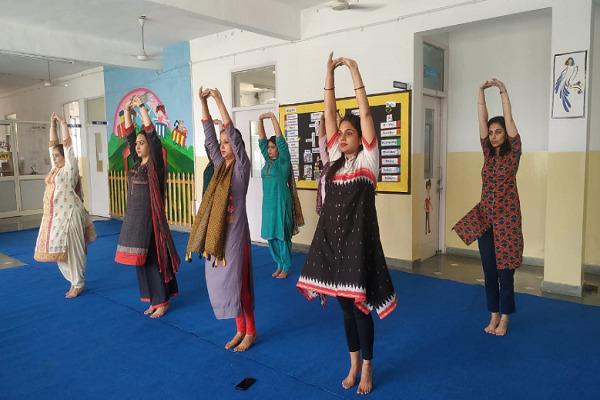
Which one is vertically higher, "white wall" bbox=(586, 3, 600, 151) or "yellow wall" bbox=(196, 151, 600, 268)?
"white wall" bbox=(586, 3, 600, 151)

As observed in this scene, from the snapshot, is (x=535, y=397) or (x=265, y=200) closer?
(x=535, y=397)

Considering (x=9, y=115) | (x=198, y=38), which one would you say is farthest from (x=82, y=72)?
(x=9, y=115)

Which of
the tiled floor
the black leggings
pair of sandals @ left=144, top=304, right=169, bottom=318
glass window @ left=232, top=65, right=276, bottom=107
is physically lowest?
the tiled floor

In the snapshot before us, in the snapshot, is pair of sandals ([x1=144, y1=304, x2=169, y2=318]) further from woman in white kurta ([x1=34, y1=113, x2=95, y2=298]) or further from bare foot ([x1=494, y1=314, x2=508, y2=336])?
bare foot ([x1=494, y1=314, x2=508, y2=336])

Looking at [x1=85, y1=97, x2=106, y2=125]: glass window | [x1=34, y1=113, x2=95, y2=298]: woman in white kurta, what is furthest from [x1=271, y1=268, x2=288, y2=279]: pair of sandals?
[x1=85, y1=97, x2=106, y2=125]: glass window

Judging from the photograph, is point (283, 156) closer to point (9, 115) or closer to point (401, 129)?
point (401, 129)

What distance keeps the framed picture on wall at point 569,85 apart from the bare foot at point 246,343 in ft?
10.6

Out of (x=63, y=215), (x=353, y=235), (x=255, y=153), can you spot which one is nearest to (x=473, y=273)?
(x=353, y=235)

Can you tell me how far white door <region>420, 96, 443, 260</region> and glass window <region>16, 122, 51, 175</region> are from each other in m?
8.95

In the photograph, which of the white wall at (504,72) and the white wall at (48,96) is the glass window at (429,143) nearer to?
the white wall at (504,72)

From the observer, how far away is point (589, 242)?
491 centimetres

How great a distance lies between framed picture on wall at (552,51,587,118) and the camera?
391 cm

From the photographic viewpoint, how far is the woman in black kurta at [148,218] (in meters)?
3.66

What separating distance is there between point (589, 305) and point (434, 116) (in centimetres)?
275
